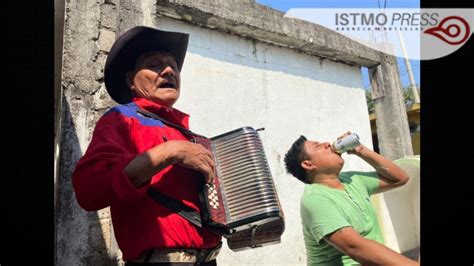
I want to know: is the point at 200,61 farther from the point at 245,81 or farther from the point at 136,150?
the point at 136,150

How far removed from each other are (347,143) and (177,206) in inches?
54.5

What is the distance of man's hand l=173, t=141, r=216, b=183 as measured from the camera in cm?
147

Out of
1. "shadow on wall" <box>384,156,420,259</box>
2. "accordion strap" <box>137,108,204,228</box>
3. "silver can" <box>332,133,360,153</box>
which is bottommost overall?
"shadow on wall" <box>384,156,420,259</box>

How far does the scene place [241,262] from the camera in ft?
11.8

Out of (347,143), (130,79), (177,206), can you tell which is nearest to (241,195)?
(177,206)

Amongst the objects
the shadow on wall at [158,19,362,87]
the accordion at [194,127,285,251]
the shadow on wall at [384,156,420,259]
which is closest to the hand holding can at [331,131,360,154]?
the accordion at [194,127,285,251]

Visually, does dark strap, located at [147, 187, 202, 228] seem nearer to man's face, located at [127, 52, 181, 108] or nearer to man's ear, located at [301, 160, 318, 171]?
man's face, located at [127, 52, 181, 108]

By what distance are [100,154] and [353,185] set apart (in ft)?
5.43

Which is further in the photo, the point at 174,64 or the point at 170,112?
the point at 174,64

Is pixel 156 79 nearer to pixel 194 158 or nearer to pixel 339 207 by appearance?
pixel 194 158

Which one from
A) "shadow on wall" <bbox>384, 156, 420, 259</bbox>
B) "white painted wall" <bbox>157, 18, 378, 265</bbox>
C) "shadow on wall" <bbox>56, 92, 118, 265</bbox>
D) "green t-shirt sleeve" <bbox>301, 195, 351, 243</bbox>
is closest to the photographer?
"green t-shirt sleeve" <bbox>301, 195, 351, 243</bbox>

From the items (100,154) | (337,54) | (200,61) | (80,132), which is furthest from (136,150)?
(337,54)

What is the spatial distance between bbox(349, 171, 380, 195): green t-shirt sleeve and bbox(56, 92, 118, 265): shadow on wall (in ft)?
5.52

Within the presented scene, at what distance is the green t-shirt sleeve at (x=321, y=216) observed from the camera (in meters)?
1.99
